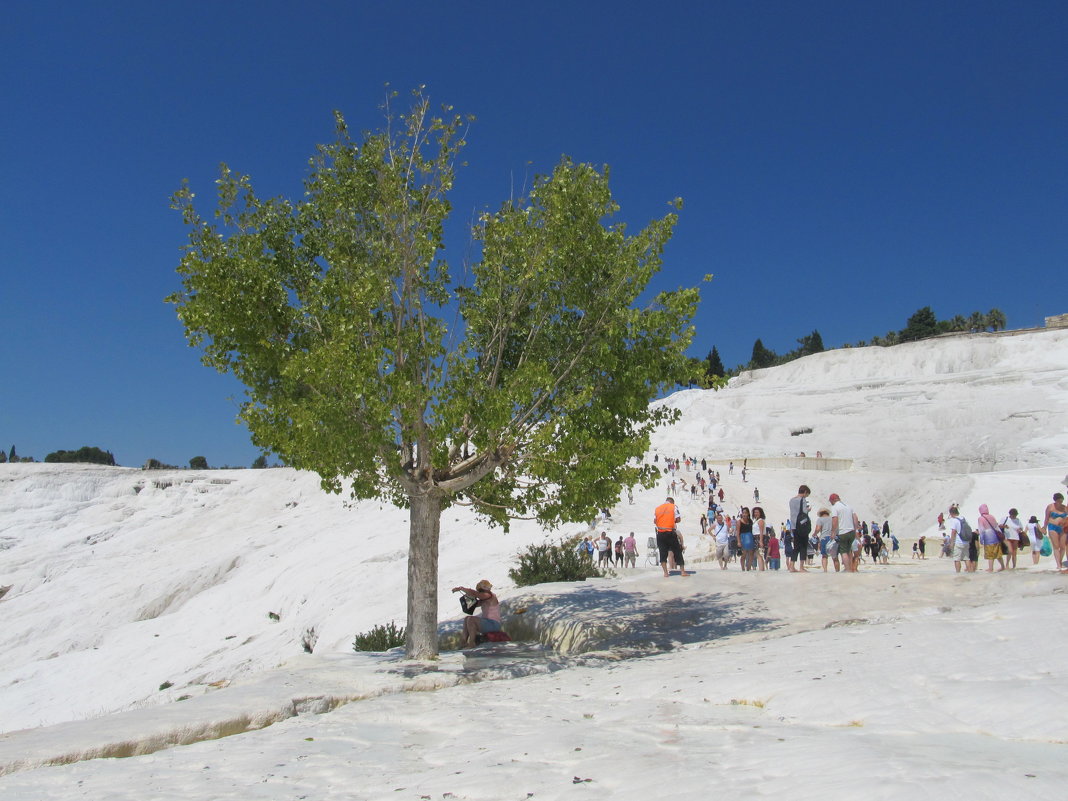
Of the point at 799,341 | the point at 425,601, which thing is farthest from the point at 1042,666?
the point at 799,341

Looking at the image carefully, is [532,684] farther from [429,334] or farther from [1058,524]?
[1058,524]

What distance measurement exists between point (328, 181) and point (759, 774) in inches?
377

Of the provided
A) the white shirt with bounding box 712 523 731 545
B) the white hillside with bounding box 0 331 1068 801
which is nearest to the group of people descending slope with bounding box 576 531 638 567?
the white hillside with bounding box 0 331 1068 801

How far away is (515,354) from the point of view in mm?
12445

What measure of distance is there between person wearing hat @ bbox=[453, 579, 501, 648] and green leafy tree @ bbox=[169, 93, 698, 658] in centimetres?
141

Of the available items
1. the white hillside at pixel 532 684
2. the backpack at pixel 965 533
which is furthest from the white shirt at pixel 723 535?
the backpack at pixel 965 533

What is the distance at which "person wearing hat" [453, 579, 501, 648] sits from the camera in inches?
492

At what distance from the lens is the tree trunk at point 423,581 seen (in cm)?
1108

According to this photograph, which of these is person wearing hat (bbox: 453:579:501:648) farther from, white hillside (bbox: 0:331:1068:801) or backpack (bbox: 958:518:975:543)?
backpack (bbox: 958:518:975:543)

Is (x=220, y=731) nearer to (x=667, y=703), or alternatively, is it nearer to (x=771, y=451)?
(x=667, y=703)

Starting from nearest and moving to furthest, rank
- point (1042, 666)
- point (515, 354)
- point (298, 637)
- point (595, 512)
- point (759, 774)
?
point (759, 774)
point (1042, 666)
point (595, 512)
point (515, 354)
point (298, 637)

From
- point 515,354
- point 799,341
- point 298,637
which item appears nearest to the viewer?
point 515,354

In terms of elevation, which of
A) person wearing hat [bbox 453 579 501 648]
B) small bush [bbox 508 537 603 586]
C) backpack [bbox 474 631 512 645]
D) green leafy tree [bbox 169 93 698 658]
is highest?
green leafy tree [bbox 169 93 698 658]

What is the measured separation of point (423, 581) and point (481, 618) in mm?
1952
